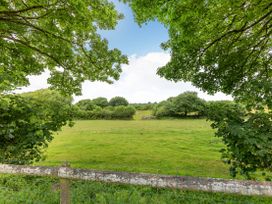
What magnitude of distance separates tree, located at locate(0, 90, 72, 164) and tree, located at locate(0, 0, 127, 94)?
4.07ft

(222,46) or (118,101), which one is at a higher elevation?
(118,101)

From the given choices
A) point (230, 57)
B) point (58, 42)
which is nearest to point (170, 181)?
point (230, 57)

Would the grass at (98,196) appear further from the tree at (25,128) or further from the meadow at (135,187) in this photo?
the tree at (25,128)

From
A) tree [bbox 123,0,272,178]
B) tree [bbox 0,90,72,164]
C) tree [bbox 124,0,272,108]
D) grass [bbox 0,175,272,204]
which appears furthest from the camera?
tree [bbox 124,0,272,108]

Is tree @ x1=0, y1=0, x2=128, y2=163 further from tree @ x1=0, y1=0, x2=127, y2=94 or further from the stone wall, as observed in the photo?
the stone wall

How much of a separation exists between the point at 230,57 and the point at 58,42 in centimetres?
706

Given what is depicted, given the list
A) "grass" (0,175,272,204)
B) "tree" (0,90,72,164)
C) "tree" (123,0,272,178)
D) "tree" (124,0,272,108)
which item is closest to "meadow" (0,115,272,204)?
"grass" (0,175,272,204)

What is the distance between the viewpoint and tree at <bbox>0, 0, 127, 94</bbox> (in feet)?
22.6

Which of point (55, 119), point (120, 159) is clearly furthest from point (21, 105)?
point (120, 159)

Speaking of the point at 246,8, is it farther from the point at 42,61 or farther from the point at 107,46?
the point at 42,61

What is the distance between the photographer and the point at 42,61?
1028 centimetres

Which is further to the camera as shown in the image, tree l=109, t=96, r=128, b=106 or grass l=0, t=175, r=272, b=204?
tree l=109, t=96, r=128, b=106

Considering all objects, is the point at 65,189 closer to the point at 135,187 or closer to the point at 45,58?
the point at 135,187

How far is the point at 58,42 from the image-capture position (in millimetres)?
8750
